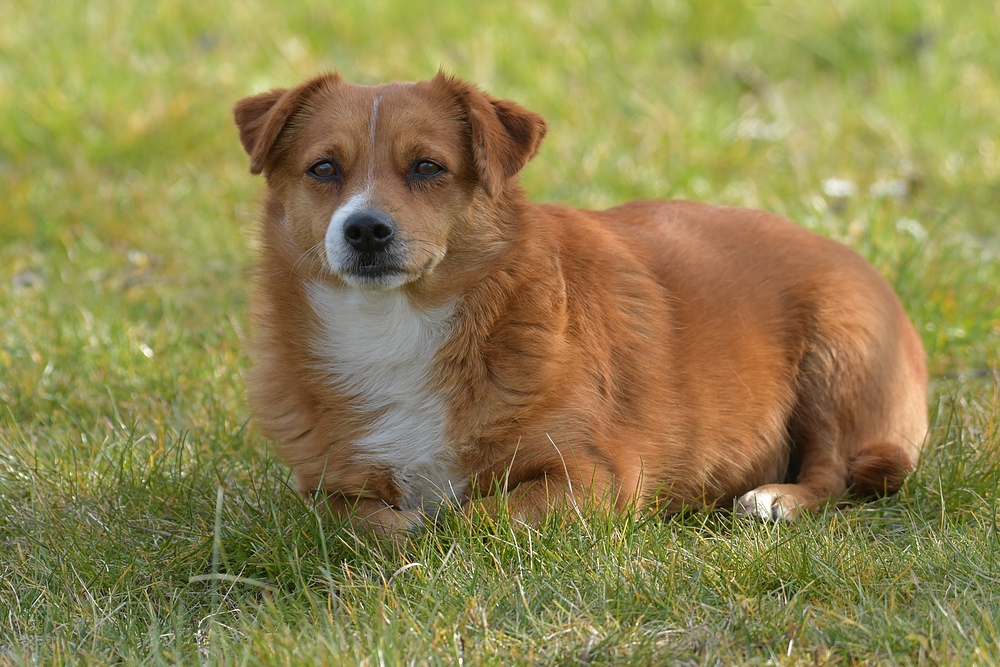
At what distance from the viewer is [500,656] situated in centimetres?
274

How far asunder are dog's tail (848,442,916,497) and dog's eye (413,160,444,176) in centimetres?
171

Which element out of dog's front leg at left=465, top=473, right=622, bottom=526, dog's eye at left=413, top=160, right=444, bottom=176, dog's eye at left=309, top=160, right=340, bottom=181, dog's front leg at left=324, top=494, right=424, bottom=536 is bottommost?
dog's front leg at left=324, top=494, right=424, bottom=536

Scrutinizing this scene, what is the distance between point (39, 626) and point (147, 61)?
18.6 feet

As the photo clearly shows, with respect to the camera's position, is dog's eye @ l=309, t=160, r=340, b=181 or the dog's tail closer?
dog's eye @ l=309, t=160, r=340, b=181

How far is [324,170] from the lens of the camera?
12.0 feet

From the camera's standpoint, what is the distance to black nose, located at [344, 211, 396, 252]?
343cm

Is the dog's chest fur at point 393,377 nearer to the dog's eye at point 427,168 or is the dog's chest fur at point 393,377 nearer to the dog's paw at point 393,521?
the dog's paw at point 393,521

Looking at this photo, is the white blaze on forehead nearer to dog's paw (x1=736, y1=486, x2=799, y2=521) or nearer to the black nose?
the black nose

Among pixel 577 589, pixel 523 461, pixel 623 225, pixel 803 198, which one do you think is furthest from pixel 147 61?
pixel 577 589

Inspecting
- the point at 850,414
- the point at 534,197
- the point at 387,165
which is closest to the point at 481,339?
the point at 387,165

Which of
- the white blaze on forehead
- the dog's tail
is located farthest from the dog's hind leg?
the white blaze on forehead

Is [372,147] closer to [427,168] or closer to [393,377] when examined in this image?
[427,168]

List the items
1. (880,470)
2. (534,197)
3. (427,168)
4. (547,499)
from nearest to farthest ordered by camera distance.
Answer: (547,499)
(427,168)
(880,470)
(534,197)

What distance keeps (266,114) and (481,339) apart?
101 centimetres
